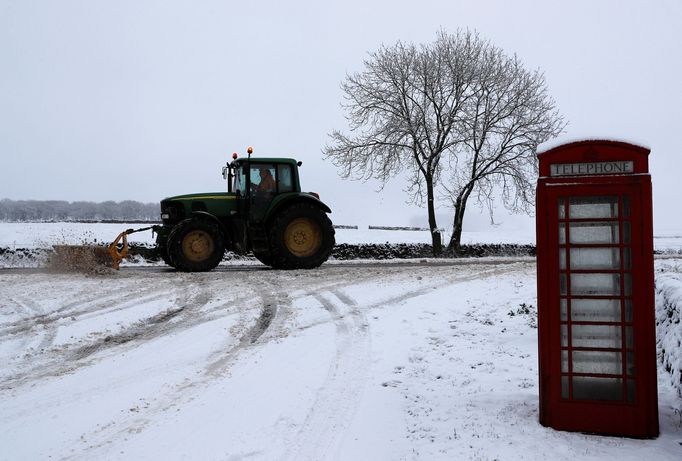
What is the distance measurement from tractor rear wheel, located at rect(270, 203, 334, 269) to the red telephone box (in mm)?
9961

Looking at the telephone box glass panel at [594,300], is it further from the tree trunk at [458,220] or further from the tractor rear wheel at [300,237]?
the tree trunk at [458,220]

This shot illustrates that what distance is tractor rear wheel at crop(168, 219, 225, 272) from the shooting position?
13234 millimetres

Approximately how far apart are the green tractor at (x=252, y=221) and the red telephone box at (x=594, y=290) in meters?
9.98

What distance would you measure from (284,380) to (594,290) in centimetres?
268

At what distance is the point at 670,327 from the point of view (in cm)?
504

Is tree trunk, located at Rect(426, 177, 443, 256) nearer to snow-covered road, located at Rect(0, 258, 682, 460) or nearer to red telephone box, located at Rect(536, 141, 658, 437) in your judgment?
snow-covered road, located at Rect(0, 258, 682, 460)

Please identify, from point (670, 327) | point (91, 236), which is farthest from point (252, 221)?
point (91, 236)

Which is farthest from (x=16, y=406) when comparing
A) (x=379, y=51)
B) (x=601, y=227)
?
(x=379, y=51)

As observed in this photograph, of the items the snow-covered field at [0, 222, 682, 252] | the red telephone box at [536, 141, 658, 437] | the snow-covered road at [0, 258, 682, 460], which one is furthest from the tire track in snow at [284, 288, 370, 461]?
the snow-covered field at [0, 222, 682, 252]

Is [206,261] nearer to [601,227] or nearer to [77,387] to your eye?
[77,387]

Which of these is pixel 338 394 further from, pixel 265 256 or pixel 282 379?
pixel 265 256

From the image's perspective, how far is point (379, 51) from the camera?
24.6 m

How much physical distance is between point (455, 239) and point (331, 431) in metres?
21.1

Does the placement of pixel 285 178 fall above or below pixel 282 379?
above
